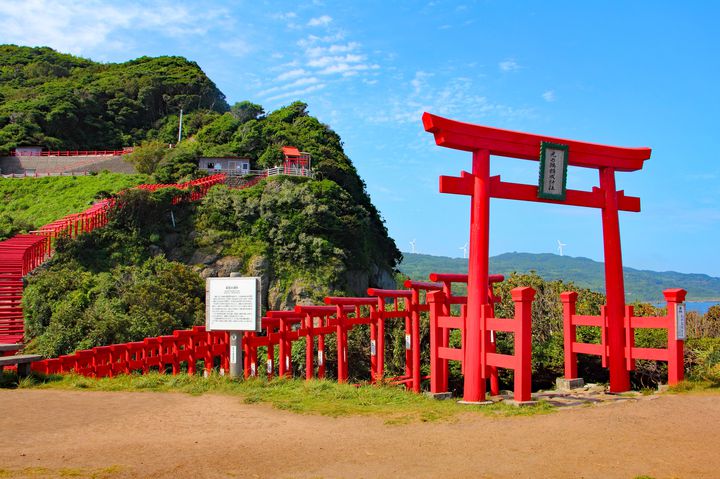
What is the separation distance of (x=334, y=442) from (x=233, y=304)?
5.96 metres

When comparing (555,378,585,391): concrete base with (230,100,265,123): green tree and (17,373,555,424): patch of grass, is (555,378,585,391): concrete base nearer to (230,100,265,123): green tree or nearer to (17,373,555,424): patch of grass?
(17,373,555,424): patch of grass

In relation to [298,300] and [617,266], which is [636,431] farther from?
[298,300]

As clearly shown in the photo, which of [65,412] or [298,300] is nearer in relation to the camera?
[65,412]

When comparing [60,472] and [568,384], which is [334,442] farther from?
[568,384]

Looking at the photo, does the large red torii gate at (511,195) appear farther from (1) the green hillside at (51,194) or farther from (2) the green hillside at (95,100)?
(2) the green hillside at (95,100)

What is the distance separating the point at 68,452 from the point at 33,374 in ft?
20.4

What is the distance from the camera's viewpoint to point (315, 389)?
12.0 metres

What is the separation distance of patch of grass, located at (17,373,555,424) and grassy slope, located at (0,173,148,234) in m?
33.8

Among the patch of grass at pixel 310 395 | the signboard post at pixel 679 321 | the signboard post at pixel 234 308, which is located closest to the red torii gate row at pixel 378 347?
the signboard post at pixel 679 321

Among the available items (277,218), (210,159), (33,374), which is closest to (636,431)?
(33,374)

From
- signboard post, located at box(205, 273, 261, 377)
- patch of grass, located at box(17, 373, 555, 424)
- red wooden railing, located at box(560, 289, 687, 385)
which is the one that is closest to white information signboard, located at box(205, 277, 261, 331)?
signboard post, located at box(205, 273, 261, 377)

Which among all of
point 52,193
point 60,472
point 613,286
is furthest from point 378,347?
point 52,193

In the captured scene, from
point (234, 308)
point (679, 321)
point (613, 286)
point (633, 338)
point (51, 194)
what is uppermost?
point (51, 194)

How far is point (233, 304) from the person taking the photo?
44.4 feet
